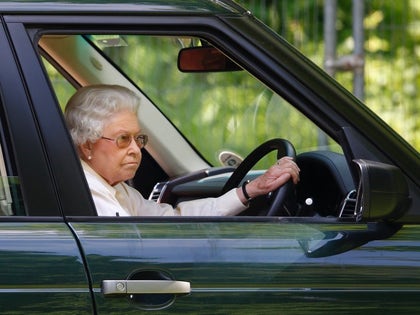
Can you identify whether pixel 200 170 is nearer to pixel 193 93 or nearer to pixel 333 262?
pixel 333 262

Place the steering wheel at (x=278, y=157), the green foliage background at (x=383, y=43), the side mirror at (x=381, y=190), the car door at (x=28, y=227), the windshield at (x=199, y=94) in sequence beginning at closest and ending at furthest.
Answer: the car door at (x=28, y=227)
the side mirror at (x=381, y=190)
the steering wheel at (x=278, y=157)
the windshield at (x=199, y=94)
the green foliage background at (x=383, y=43)

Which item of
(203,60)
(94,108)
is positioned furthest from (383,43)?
(94,108)

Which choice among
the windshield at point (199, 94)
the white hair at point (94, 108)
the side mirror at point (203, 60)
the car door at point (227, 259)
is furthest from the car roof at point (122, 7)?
the windshield at point (199, 94)

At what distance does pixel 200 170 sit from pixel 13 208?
1.69m

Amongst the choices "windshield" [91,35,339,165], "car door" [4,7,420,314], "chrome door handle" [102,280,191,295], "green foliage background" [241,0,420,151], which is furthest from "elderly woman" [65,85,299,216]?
"green foliage background" [241,0,420,151]

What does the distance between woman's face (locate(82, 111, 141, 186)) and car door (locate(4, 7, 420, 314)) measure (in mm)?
487

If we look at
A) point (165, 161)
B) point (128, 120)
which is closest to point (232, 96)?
point (165, 161)

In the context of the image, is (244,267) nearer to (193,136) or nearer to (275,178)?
(275,178)

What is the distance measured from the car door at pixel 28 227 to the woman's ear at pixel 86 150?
47 centimetres

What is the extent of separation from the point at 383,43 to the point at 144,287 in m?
5.61

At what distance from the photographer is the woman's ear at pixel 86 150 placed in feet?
12.2

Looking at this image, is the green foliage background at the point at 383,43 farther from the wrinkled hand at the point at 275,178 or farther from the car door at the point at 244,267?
the car door at the point at 244,267

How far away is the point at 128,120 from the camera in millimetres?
3764

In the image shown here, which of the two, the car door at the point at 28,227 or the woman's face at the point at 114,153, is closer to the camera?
the car door at the point at 28,227
